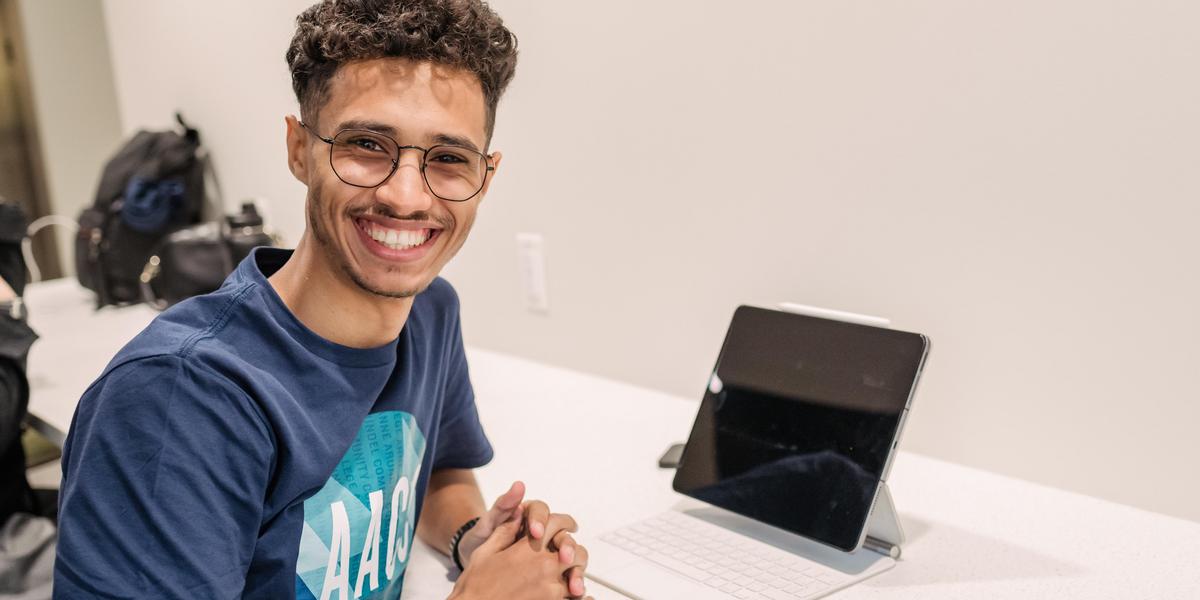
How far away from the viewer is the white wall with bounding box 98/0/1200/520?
1.03 meters

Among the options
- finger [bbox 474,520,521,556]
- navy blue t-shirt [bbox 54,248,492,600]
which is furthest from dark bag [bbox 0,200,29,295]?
finger [bbox 474,520,521,556]

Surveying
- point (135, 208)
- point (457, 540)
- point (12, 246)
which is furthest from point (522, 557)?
point (135, 208)

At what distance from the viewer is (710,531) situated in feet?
3.45

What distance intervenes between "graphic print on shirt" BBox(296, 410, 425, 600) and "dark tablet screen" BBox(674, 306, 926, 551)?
0.33 m

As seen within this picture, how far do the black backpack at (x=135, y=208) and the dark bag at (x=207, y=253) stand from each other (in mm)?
223

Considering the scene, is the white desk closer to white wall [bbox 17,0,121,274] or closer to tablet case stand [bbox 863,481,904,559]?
tablet case stand [bbox 863,481,904,559]

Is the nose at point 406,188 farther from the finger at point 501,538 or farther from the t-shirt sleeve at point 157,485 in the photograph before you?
the finger at point 501,538

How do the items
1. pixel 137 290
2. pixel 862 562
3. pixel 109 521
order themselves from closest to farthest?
1. pixel 109 521
2. pixel 862 562
3. pixel 137 290

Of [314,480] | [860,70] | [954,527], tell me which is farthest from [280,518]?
[860,70]

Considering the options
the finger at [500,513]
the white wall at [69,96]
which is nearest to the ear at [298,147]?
the finger at [500,513]

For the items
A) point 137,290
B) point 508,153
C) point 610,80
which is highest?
point 610,80

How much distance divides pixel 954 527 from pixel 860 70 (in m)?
0.57

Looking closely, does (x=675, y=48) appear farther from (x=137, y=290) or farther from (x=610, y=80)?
(x=137, y=290)

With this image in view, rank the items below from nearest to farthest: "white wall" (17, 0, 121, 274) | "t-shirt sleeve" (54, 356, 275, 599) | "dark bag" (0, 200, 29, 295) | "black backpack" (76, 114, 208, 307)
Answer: "t-shirt sleeve" (54, 356, 275, 599) → "dark bag" (0, 200, 29, 295) → "black backpack" (76, 114, 208, 307) → "white wall" (17, 0, 121, 274)
